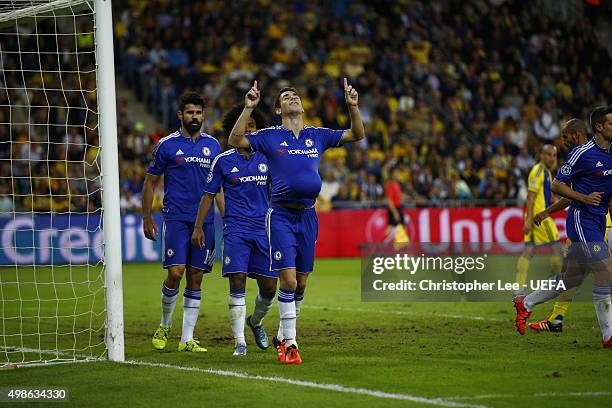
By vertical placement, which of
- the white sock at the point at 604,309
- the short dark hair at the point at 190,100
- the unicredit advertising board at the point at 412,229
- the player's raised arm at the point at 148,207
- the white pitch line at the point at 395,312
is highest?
the short dark hair at the point at 190,100

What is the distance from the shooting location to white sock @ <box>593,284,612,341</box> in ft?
33.3

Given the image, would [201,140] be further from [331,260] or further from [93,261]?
[331,260]

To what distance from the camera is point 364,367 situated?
8805mm

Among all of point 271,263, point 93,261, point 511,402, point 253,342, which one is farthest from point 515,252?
point 511,402

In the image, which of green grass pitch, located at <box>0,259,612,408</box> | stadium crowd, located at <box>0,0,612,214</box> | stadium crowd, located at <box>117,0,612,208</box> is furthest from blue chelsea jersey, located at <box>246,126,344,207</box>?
stadium crowd, located at <box>117,0,612,208</box>

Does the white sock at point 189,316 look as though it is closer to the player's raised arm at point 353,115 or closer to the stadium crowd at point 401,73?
the player's raised arm at point 353,115

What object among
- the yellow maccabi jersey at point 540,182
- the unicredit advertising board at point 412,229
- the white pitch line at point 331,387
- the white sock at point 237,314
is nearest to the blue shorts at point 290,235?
the white sock at point 237,314

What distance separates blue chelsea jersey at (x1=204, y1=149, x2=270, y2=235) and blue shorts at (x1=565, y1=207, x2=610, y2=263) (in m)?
3.22

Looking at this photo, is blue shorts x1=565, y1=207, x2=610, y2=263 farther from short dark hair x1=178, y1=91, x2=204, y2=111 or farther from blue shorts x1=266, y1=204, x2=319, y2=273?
short dark hair x1=178, y1=91, x2=204, y2=111

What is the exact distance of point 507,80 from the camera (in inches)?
1228

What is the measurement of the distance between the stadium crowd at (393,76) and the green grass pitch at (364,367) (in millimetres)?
12571

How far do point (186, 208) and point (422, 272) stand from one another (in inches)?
436

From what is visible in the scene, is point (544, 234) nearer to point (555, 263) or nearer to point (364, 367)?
point (555, 263)

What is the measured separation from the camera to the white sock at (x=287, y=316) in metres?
9.06
